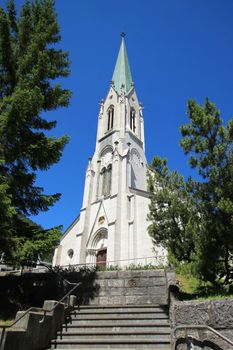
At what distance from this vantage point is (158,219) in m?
9.39

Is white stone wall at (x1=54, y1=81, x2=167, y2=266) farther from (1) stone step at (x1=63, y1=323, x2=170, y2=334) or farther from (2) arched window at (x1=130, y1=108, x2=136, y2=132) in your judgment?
(1) stone step at (x1=63, y1=323, x2=170, y2=334)

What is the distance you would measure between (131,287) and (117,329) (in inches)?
137

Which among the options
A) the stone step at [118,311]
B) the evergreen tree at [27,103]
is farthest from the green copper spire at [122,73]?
the stone step at [118,311]

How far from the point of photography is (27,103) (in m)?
8.77

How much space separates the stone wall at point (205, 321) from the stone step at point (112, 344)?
119cm

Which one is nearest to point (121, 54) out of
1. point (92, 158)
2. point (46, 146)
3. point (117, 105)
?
point (117, 105)

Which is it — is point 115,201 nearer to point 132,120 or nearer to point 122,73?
point 132,120

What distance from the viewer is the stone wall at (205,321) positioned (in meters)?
4.77

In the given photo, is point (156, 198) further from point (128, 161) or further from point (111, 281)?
point (128, 161)

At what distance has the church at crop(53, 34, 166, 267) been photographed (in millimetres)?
21094

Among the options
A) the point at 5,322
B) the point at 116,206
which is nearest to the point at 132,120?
the point at 116,206

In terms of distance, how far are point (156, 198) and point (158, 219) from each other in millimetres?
756

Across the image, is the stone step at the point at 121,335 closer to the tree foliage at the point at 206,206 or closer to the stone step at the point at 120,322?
the stone step at the point at 120,322

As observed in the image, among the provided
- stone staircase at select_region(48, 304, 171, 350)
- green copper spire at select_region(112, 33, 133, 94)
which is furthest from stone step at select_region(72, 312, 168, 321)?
green copper spire at select_region(112, 33, 133, 94)
